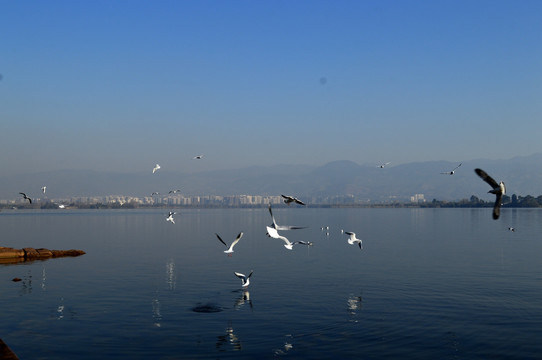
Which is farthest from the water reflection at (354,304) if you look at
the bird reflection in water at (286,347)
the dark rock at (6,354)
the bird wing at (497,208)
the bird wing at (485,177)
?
the dark rock at (6,354)

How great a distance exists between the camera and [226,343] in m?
28.1

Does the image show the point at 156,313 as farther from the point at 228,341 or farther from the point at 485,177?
the point at 485,177

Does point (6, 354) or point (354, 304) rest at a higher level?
point (6, 354)

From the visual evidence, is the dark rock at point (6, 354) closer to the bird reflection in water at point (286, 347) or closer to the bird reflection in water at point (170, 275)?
the bird reflection in water at point (286, 347)

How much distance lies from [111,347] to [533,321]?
2513 centimetres

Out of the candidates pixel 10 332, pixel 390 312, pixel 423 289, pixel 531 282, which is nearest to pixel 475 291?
pixel 423 289

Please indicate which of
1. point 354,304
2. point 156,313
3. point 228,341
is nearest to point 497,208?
point 228,341

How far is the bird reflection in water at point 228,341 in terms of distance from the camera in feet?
89.9

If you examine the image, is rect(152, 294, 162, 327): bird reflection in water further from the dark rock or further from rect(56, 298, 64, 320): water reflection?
the dark rock

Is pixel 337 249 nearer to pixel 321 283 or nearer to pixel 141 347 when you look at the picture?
pixel 321 283

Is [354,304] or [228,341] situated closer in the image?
[228,341]

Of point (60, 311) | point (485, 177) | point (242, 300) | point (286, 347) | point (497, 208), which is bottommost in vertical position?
point (286, 347)

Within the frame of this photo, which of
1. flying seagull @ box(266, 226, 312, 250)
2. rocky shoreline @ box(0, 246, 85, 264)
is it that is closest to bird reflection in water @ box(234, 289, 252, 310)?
flying seagull @ box(266, 226, 312, 250)

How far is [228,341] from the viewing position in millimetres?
28438
